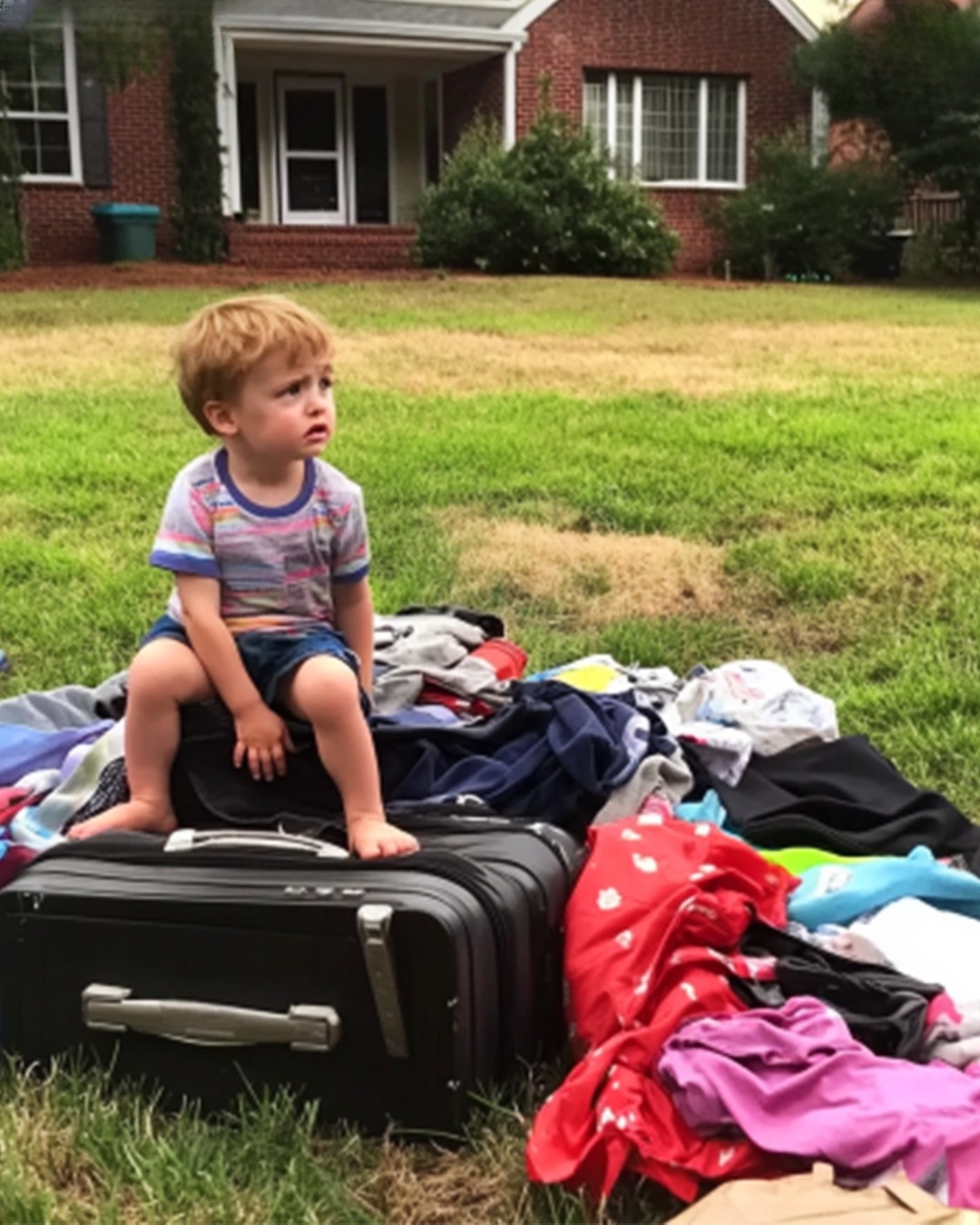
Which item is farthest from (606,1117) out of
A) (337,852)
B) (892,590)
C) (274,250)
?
(274,250)

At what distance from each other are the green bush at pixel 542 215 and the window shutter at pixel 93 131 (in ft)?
14.4

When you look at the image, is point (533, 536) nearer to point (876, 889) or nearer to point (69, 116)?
point (876, 889)

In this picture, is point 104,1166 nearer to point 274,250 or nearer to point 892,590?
point 892,590

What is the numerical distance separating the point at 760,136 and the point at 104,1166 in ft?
76.7

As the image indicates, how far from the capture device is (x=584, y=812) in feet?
9.78

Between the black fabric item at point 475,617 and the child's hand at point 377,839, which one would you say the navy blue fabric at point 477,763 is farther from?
the black fabric item at point 475,617

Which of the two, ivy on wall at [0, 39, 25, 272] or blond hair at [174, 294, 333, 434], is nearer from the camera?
blond hair at [174, 294, 333, 434]

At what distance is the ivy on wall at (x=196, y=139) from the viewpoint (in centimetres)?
1969

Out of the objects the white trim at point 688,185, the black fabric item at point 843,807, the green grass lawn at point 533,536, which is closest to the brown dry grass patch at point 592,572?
the green grass lawn at point 533,536

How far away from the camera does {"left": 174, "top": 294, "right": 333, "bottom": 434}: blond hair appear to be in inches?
108

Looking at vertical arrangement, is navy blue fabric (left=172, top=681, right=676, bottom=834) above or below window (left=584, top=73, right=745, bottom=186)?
below

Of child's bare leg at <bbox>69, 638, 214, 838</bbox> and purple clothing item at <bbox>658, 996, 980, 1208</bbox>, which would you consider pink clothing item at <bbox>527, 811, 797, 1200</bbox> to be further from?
child's bare leg at <bbox>69, 638, 214, 838</bbox>

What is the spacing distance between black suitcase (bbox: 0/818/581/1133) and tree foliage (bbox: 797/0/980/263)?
67.6ft

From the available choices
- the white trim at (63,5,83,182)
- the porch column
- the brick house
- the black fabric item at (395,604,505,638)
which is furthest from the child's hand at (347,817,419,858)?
the white trim at (63,5,83,182)
